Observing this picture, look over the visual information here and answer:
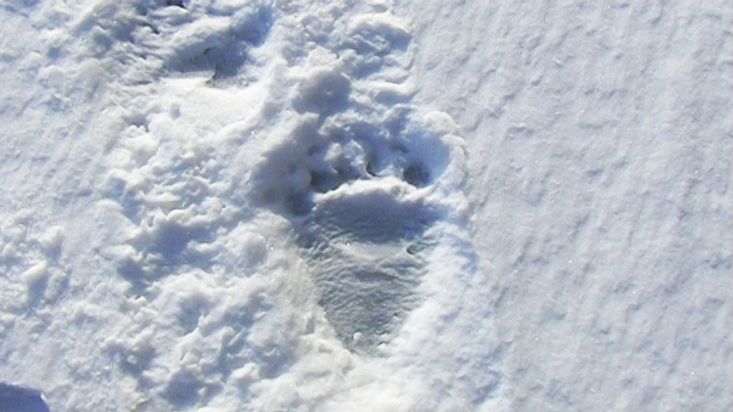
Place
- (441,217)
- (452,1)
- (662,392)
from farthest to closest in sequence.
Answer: (452,1) → (441,217) → (662,392)

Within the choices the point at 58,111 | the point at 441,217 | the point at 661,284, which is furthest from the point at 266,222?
the point at 661,284

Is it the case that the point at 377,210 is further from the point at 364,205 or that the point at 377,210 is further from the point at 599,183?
the point at 599,183

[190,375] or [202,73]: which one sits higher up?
[202,73]

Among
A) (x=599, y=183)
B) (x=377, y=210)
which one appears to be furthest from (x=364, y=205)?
(x=599, y=183)

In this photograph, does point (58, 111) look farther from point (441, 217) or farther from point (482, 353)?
point (482, 353)

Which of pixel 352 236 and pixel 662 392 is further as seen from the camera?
pixel 352 236
